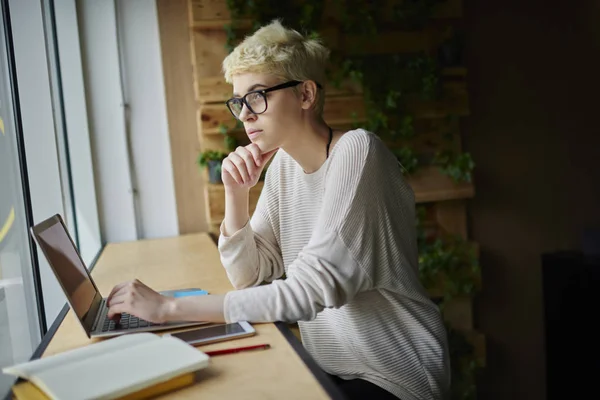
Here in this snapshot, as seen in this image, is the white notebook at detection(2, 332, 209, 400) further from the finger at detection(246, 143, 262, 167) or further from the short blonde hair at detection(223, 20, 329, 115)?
the short blonde hair at detection(223, 20, 329, 115)

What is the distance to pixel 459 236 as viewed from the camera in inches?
120

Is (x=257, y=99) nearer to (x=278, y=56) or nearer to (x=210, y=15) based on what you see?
(x=278, y=56)

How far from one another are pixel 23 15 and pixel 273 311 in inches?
51.8

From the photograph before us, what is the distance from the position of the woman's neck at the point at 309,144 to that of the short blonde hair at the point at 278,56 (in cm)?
7

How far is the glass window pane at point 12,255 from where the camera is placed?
146 centimetres

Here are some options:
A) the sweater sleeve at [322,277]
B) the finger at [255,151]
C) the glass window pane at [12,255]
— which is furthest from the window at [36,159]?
the finger at [255,151]

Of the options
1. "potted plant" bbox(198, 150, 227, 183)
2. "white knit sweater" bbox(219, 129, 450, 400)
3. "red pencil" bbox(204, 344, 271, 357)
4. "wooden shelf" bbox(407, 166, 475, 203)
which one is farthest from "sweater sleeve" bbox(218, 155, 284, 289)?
"wooden shelf" bbox(407, 166, 475, 203)

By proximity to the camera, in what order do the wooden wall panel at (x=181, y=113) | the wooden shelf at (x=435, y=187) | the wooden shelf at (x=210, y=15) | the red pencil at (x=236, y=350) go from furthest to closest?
the wooden shelf at (x=435, y=187) → the wooden wall panel at (x=181, y=113) → the wooden shelf at (x=210, y=15) → the red pencil at (x=236, y=350)

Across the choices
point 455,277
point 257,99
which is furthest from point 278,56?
point 455,277

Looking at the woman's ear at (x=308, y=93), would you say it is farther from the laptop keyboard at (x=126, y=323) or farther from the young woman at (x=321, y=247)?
the laptop keyboard at (x=126, y=323)

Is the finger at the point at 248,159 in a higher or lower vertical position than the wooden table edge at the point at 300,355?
higher

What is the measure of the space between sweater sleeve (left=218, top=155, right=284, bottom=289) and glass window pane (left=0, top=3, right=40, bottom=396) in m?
0.50

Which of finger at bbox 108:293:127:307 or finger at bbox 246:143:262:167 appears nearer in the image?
finger at bbox 108:293:127:307

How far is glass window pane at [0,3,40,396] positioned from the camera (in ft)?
4.79
